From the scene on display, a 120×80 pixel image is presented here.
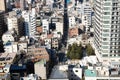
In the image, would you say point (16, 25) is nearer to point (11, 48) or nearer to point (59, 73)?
point (11, 48)

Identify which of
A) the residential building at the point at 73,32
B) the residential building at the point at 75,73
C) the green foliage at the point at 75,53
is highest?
the residential building at the point at 73,32

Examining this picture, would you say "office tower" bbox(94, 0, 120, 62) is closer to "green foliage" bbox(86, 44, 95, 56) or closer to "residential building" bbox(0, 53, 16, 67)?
"green foliage" bbox(86, 44, 95, 56)

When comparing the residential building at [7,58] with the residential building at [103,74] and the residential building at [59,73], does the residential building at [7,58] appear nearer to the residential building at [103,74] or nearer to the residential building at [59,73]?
the residential building at [59,73]

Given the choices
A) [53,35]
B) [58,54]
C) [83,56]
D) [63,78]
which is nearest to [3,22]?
[53,35]

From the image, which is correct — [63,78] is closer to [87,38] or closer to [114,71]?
[114,71]

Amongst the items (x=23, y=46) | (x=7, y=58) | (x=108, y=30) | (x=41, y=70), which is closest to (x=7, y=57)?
(x=7, y=58)

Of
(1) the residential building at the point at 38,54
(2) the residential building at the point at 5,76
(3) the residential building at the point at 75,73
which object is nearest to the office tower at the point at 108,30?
(3) the residential building at the point at 75,73

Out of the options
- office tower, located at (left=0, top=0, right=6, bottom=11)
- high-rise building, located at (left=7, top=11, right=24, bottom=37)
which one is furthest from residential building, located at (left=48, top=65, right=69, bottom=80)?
office tower, located at (left=0, top=0, right=6, bottom=11)

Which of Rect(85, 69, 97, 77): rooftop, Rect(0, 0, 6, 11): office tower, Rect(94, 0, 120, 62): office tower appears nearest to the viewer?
Rect(85, 69, 97, 77): rooftop
